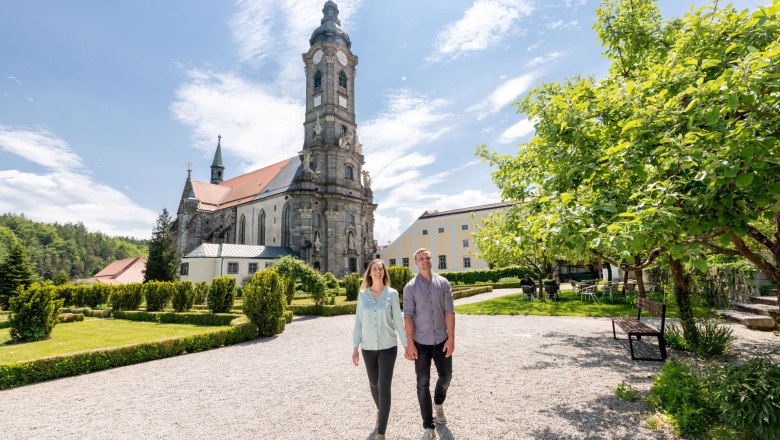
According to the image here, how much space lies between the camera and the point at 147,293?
20.7m

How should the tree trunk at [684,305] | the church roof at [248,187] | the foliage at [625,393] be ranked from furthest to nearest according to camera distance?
the church roof at [248,187], the tree trunk at [684,305], the foliage at [625,393]

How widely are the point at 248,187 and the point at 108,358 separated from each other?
45635mm

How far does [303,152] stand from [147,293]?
2607cm

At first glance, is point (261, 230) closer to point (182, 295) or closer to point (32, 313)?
point (182, 295)

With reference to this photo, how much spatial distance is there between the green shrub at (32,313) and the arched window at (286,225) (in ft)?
97.4

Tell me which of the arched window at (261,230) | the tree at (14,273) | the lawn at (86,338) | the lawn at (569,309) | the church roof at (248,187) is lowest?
the lawn at (86,338)

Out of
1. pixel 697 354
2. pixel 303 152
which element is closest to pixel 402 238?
pixel 303 152

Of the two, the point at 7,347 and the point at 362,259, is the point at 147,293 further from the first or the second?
the point at 362,259

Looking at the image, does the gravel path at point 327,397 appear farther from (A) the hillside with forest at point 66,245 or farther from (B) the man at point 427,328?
(A) the hillside with forest at point 66,245

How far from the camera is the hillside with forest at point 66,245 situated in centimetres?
10069

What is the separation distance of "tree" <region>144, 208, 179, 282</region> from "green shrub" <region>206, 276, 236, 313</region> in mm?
19527

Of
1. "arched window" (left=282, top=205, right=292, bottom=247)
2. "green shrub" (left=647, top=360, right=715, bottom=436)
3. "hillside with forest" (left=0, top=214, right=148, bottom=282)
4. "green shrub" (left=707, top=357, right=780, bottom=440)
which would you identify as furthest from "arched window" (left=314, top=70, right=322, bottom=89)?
"hillside with forest" (left=0, top=214, right=148, bottom=282)

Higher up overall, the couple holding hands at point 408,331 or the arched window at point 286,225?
the arched window at point 286,225

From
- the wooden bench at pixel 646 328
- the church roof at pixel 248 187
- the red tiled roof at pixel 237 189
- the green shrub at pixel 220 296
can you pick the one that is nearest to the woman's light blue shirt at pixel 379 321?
the wooden bench at pixel 646 328
